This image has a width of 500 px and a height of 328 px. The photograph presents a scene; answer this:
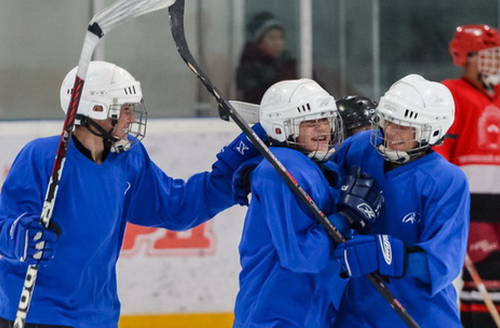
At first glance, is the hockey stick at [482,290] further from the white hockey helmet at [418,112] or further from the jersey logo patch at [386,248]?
the jersey logo patch at [386,248]

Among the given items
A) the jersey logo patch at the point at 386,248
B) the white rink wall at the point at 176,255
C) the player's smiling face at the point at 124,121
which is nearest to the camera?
the jersey logo patch at the point at 386,248

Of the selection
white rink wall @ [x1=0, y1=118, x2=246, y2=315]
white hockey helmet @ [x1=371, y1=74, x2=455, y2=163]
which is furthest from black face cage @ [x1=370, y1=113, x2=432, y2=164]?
white rink wall @ [x1=0, y1=118, x2=246, y2=315]

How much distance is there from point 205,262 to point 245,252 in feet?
5.36

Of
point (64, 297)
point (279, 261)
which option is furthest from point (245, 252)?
point (64, 297)

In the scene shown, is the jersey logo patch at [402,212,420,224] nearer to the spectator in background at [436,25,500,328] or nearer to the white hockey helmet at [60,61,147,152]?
the white hockey helmet at [60,61,147,152]

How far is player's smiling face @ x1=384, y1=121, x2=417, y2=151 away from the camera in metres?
Result: 2.51

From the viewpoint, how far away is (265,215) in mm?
2438

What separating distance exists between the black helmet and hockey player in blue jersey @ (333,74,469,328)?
0.46 m

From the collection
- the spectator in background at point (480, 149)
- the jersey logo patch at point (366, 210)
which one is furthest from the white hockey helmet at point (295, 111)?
the spectator in background at point (480, 149)

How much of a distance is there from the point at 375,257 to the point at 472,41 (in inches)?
72.6

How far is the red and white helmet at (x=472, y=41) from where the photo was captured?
394 centimetres

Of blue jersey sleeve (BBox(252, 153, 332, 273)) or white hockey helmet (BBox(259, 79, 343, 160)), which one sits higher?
white hockey helmet (BBox(259, 79, 343, 160))

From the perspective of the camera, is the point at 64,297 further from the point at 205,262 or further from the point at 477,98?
the point at 477,98

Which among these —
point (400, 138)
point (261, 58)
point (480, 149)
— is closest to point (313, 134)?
point (400, 138)
